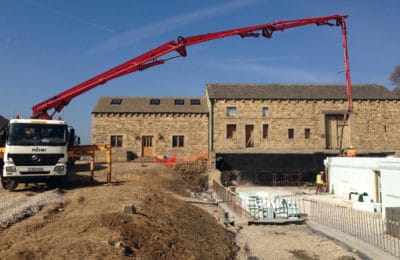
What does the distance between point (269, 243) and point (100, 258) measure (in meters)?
6.61

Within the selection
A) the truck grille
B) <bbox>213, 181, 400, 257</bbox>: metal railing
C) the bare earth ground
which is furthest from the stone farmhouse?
the truck grille

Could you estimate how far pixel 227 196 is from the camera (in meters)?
17.2

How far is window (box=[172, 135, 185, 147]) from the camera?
28.1 meters

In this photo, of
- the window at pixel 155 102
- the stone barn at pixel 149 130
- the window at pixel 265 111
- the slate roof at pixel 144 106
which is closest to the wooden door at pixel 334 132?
the window at pixel 265 111

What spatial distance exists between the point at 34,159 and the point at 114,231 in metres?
7.21

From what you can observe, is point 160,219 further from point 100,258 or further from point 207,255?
point 100,258

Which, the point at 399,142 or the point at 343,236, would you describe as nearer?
the point at 343,236

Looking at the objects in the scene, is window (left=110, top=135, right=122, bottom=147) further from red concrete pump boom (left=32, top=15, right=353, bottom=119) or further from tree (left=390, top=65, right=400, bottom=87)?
tree (left=390, top=65, right=400, bottom=87)

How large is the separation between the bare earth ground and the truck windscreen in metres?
2.08

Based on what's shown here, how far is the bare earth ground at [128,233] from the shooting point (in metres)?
6.39

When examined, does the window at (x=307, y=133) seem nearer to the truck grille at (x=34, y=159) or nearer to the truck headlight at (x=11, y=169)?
the truck grille at (x=34, y=159)

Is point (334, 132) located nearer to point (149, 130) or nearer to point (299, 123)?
point (299, 123)

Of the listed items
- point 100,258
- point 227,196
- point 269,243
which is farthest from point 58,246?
point 227,196

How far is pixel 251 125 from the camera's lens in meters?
28.7
